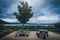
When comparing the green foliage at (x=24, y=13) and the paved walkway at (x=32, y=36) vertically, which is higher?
the green foliage at (x=24, y=13)

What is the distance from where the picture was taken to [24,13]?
2980mm

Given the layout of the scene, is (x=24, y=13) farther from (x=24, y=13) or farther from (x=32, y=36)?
(x=32, y=36)

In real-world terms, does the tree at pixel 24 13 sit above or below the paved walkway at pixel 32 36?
above

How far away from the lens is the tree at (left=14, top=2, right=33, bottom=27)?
2.98m

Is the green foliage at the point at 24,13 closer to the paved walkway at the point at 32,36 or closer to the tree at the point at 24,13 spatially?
the tree at the point at 24,13

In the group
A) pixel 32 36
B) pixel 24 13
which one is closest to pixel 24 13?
pixel 24 13

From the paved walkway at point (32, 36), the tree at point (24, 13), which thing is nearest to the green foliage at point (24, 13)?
the tree at point (24, 13)

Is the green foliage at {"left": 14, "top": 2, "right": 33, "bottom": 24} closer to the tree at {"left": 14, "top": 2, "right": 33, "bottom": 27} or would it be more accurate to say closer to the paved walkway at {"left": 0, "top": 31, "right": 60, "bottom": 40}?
the tree at {"left": 14, "top": 2, "right": 33, "bottom": 27}

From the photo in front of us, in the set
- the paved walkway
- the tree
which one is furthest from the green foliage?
the paved walkway

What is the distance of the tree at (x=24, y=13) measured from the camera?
298 centimetres

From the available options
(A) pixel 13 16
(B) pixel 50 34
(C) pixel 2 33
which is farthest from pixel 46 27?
(C) pixel 2 33

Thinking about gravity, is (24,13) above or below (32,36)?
above

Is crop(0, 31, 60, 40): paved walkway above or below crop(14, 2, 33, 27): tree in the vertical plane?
Result: below

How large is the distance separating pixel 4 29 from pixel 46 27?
83cm
